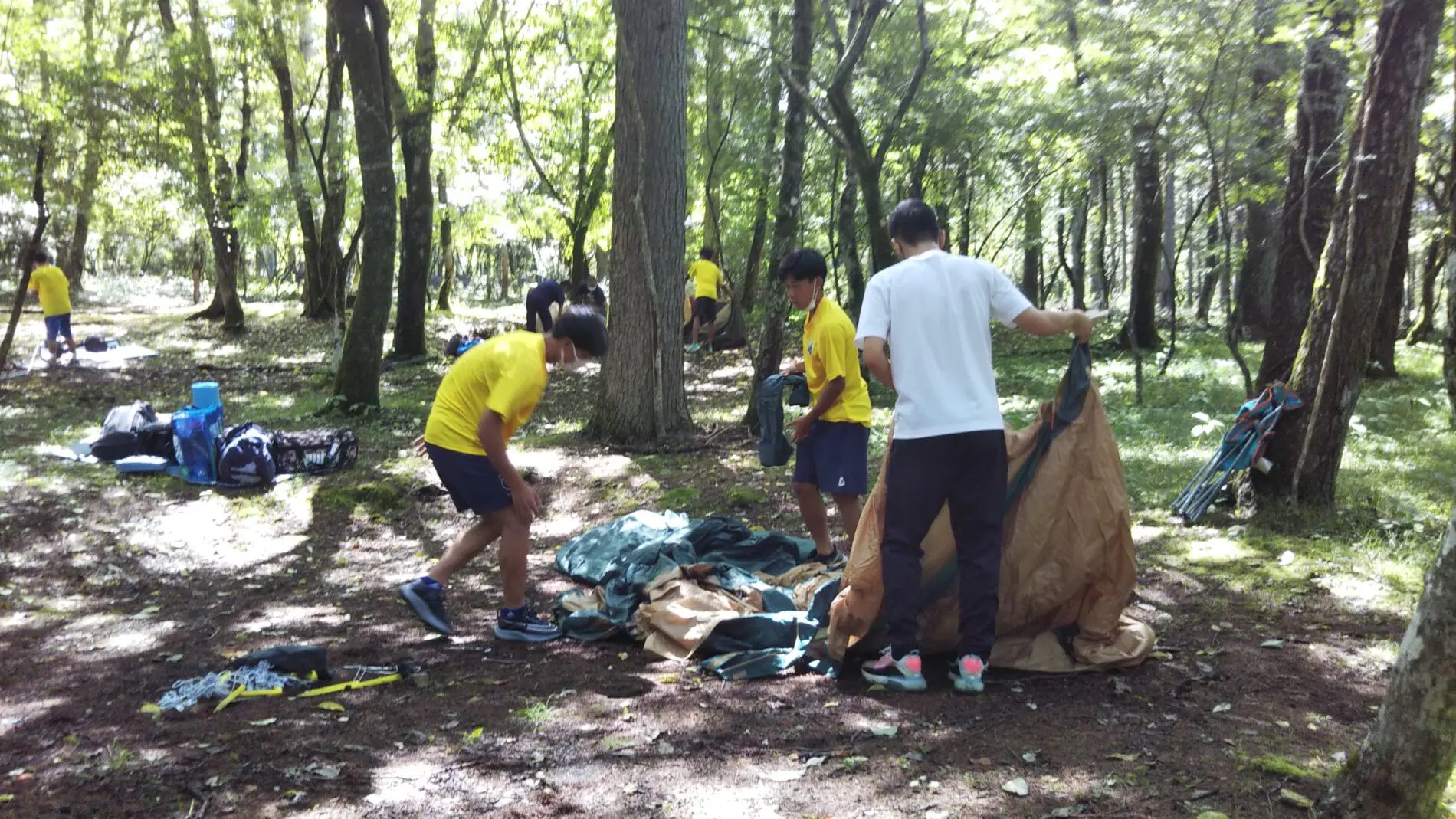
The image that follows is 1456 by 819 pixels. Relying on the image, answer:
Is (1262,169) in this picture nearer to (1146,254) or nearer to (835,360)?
(1146,254)

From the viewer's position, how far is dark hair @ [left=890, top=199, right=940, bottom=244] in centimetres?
416

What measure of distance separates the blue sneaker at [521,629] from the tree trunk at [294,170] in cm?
1308

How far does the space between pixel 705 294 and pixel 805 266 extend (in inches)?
505

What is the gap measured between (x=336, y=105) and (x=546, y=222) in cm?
1099

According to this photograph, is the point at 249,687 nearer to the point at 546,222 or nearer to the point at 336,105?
the point at 336,105

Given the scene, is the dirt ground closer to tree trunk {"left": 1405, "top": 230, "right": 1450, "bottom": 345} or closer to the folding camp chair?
the folding camp chair

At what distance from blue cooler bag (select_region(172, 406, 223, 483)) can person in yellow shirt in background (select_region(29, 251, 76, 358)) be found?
7.58 metres

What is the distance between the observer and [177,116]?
16719mm

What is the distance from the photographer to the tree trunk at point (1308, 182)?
718 centimetres

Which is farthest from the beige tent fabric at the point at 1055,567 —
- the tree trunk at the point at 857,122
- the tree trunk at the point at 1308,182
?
the tree trunk at the point at 857,122

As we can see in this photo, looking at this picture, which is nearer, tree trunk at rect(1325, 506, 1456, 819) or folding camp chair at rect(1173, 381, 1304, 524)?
tree trunk at rect(1325, 506, 1456, 819)

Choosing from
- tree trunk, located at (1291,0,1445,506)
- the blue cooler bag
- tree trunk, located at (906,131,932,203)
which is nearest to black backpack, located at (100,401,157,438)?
the blue cooler bag

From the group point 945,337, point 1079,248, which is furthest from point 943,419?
point 1079,248

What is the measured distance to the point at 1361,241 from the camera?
6.05 meters
